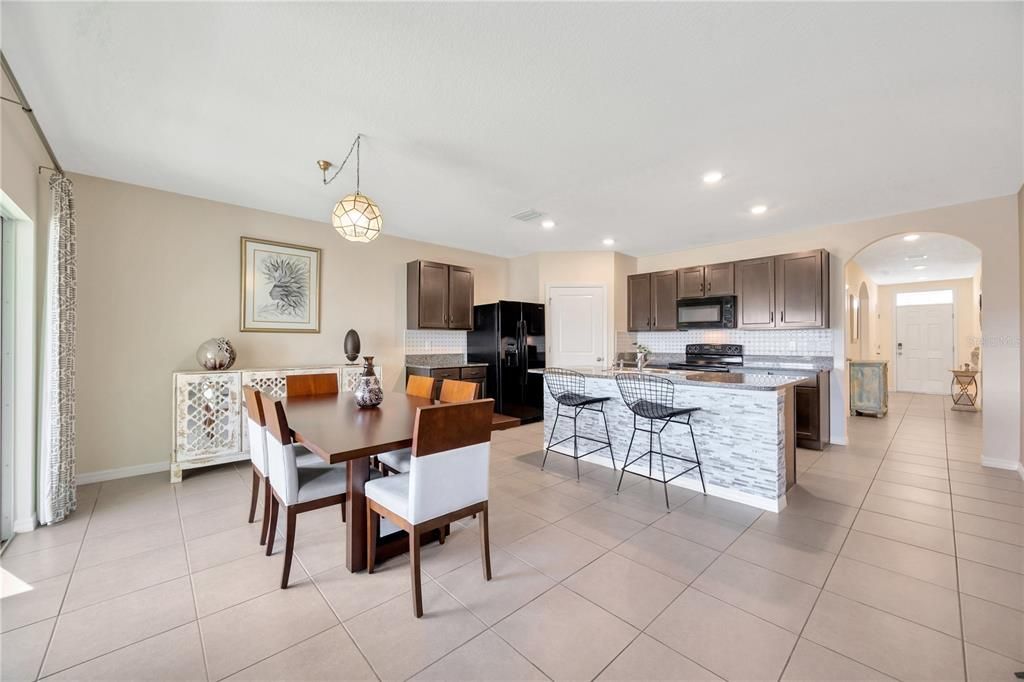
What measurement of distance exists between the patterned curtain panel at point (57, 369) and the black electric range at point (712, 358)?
5.99 metres

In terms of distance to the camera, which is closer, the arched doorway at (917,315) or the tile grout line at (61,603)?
the tile grout line at (61,603)

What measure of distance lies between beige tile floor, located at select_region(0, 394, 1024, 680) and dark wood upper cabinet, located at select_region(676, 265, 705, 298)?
3126 mm

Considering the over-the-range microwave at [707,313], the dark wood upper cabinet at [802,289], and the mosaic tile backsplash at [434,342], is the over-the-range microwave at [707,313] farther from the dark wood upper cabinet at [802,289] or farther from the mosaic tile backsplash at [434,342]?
the mosaic tile backsplash at [434,342]

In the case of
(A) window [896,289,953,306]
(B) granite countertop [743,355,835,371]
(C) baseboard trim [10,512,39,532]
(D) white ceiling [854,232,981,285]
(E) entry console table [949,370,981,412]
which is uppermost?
(D) white ceiling [854,232,981,285]

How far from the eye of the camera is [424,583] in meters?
2.04

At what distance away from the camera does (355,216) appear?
258 centimetres

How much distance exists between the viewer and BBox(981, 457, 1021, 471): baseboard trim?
3666 mm

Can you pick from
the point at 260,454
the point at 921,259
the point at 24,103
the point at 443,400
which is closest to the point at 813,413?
the point at 443,400

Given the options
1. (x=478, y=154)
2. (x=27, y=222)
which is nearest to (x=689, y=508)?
(x=478, y=154)

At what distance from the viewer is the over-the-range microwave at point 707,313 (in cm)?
527

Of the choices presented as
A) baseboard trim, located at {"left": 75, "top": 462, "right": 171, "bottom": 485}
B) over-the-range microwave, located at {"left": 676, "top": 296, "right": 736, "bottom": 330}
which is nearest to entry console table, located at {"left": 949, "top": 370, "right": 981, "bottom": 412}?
over-the-range microwave, located at {"left": 676, "top": 296, "right": 736, "bottom": 330}

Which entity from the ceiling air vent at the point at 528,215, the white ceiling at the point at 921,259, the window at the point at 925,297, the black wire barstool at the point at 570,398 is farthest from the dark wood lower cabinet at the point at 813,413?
Answer: the window at the point at 925,297

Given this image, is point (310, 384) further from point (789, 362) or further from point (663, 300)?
point (789, 362)

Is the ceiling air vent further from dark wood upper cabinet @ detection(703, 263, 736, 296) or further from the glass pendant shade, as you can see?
dark wood upper cabinet @ detection(703, 263, 736, 296)
